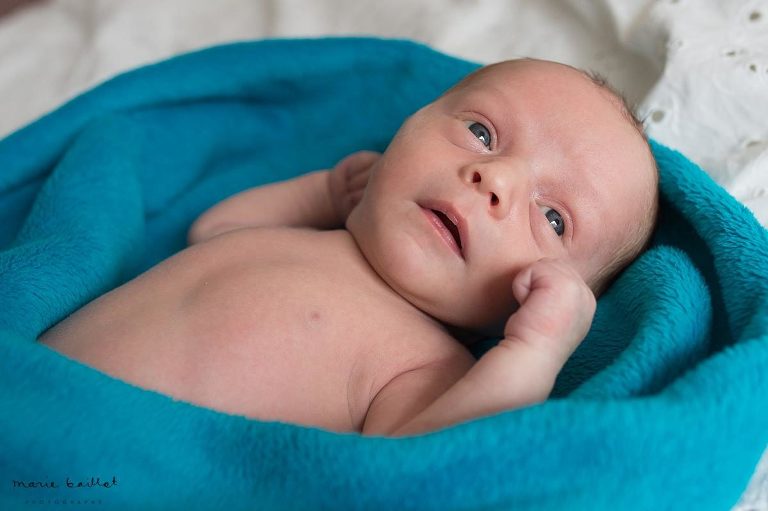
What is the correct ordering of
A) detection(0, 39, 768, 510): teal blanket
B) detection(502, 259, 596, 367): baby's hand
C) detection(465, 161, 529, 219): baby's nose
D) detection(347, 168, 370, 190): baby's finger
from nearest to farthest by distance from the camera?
detection(0, 39, 768, 510): teal blanket → detection(502, 259, 596, 367): baby's hand → detection(465, 161, 529, 219): baby's nose → detection(347, 168, 370, 190): baby's finger

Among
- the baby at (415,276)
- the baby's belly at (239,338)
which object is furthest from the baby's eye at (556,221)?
the baby's belly at (239,338)

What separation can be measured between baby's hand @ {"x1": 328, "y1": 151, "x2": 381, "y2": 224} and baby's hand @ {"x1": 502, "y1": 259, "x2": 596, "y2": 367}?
0.46 m

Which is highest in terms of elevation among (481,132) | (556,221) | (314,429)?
(481,132)

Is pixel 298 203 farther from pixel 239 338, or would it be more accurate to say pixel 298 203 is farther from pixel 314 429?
pixel 314 429

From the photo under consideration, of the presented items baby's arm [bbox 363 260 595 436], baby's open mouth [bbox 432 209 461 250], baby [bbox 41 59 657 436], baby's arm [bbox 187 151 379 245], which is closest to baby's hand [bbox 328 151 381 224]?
baby's arm [bbox 187 151 379 245]

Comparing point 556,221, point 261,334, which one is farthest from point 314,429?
point 556,221

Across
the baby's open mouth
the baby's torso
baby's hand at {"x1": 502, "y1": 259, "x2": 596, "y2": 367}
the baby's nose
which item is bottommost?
the baby's torso

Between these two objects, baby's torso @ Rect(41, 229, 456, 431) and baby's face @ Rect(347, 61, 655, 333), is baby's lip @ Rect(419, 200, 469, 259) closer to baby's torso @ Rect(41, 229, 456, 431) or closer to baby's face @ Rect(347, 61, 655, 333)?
baby's face @ Rect(347, 61, 655, 333)

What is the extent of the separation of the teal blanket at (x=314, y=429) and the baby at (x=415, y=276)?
85 millimetres

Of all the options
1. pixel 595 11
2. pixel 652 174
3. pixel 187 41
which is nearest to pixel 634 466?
pixel 652 174

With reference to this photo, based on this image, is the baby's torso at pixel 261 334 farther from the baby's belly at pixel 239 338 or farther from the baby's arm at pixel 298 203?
the baby's arm at pixel 298 203

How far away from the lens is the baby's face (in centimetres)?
106

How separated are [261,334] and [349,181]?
0.43m

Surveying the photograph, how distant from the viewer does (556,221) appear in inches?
43.6
